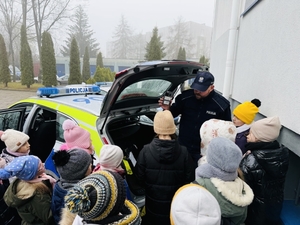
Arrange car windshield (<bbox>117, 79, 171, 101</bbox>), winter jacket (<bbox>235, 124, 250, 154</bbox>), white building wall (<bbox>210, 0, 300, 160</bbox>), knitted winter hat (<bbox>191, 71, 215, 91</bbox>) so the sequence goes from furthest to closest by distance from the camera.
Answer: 1. car windshield (<bbox>117, 79, 171, 101</bbox>)
2. knitted winter hat (<bbox>191, 71, 215, 91</bbox>)
3. winter jacket (<bbox>235, 124, 250, 154</bbox>)
4. white building wall (<bbox>210, 0, 300, 160</bbox>)

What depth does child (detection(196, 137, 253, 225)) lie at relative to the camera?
1431mm

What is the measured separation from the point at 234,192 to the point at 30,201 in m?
1.57

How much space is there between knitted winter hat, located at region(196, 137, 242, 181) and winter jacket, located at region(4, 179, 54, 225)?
133 centimetres

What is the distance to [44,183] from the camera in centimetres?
184

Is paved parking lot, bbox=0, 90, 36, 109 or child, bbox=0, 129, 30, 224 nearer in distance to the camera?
child, bbox=0, 129, 30, 224

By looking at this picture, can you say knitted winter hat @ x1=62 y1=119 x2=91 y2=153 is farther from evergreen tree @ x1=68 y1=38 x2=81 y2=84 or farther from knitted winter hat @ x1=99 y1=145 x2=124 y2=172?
evergreen tree @ x1=68 y1=38 x2=81 y2=84

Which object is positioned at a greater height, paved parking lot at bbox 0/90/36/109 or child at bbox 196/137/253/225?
child at bbox 196/137/253/225

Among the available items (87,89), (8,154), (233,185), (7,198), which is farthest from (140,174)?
(87,89)

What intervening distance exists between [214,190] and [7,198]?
5.20 ft

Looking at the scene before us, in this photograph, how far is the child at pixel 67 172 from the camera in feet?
5.40

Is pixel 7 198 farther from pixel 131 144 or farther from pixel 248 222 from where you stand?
pixel 248 222

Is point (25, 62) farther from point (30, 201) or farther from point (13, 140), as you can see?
point (30, 201)

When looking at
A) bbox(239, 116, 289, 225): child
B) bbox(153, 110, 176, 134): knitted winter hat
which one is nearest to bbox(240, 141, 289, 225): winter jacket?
bbox(239, 116, 289, 225): child

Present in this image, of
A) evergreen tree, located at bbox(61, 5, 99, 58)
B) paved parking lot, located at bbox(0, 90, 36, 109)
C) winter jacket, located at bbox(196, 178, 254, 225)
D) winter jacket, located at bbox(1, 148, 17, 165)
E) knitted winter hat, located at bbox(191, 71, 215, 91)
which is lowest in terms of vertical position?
paved parking lot, located at bbox(0, 90, 36, 109)
